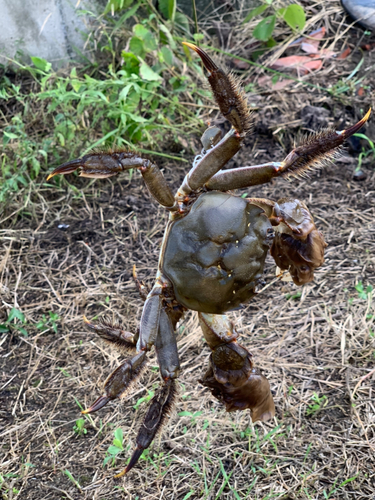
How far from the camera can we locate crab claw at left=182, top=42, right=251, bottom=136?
6.14ft

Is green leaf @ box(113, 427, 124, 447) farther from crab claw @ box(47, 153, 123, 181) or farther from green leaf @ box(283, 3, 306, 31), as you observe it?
green leaf @ box(283, 3, 306, 31)

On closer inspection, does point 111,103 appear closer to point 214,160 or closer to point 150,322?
point 214,160

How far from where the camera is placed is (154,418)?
2.11 metres

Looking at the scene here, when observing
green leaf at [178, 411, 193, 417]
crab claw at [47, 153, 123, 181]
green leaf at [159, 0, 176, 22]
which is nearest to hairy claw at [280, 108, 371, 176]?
crab claw at [47, 153, 123, 181]

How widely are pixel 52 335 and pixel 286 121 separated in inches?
99.4

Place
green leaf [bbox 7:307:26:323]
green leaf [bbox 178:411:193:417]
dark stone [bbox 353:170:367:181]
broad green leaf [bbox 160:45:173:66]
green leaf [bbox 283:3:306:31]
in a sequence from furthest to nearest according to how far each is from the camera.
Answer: green leaf [bbox 283:3:306:31], broad green leaf [bbox 160:45:173:66], dark stone [bbox 353:170:367:181], green leaf [bbox 7:307:26:323], green leaf [bbox 178:411:193:417]

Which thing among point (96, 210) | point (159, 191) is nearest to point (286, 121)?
point (96, 210)

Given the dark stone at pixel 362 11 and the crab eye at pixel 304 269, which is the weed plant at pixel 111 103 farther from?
the crab eye at pixel 304 269

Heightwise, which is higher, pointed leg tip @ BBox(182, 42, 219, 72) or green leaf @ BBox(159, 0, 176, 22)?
pointed leg tip @ BBox(182, 42, 219, 72)

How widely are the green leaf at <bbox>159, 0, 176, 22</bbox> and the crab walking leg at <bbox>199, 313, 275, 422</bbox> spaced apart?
2.88 metres

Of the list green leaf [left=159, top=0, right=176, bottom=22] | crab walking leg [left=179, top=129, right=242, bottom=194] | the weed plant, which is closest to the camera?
crab walking leg [left=179, top=129, right=242, bottom=194]

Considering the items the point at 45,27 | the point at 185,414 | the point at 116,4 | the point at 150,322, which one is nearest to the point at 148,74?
the point at 116,4

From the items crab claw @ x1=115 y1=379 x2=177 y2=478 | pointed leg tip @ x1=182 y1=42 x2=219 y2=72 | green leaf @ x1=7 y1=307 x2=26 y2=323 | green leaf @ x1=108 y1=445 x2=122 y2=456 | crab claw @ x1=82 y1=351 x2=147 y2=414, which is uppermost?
pointed leg tip @ x1=182 y1=42 x2=219 y2=72

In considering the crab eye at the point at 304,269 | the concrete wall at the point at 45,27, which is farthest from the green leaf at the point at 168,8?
the crab eye at the point at 304,269
